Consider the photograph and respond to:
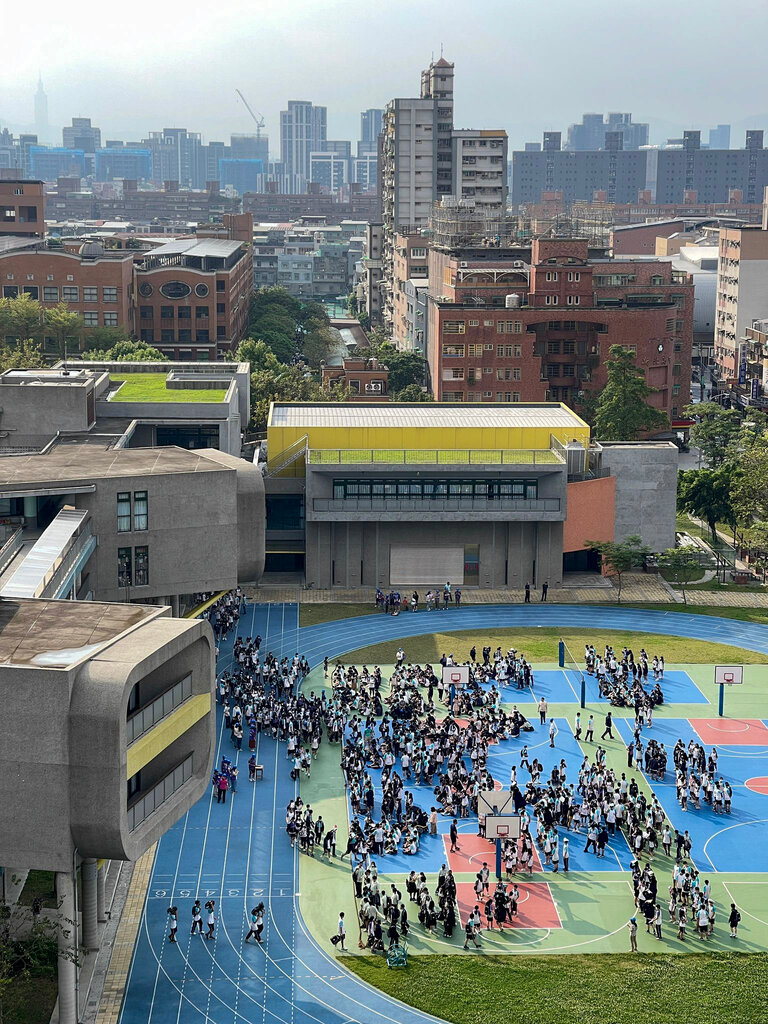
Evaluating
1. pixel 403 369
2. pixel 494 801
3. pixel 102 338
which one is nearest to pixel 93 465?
pixel 494 801

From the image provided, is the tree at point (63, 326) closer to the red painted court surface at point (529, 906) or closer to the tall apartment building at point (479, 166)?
the tall apartment building at point (479, 166)

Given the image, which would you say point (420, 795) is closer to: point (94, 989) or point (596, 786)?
point (596, 786)

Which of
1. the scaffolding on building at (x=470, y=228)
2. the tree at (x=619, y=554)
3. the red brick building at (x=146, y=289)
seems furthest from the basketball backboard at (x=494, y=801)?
the red brick building at (x=146, y=289)

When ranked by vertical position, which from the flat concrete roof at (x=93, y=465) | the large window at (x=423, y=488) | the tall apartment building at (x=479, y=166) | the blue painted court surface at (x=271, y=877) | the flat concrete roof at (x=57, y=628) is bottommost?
the blue painted court surface at (x=271, y=877)

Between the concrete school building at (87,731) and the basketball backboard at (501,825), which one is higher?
the concrete school building at (87,731)

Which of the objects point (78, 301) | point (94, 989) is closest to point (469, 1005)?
point (94, 989)

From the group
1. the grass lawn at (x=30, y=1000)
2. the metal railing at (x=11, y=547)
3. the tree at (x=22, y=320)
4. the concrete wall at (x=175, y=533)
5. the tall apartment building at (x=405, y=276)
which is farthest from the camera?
the tall apartment building at (x=405, y=276)
